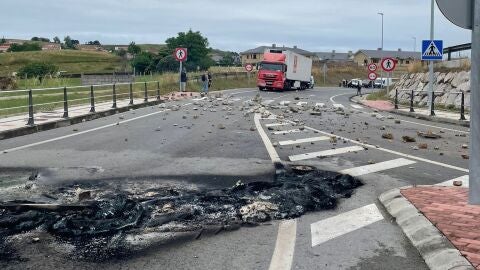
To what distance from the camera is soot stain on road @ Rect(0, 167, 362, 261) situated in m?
5.12

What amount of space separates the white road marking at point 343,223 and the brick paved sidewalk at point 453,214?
1.68 ft

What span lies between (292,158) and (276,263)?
19.1 feet

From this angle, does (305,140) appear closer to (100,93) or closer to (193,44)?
(100,93)

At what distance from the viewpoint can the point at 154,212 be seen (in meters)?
6.02

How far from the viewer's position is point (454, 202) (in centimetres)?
629

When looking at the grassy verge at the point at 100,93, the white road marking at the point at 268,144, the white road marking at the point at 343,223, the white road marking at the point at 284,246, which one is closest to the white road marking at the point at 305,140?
the white road marking at the point at 268,144

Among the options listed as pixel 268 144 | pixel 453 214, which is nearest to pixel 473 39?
pixel 453 214

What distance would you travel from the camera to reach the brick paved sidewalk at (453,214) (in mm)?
4609

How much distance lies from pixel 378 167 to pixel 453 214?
365 centimetres

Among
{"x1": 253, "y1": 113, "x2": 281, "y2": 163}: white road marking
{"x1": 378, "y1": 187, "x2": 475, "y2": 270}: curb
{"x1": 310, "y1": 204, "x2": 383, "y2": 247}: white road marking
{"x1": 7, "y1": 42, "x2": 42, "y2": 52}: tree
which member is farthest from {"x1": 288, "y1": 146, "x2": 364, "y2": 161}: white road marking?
{"x1": 7, "y1": 42, "x2": 42, "y2": 52}: tree

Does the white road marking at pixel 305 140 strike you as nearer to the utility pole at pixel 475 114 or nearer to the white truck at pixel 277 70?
the utility pole at pixel 475 114

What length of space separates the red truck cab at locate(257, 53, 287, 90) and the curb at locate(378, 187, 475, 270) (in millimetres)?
→ 44466

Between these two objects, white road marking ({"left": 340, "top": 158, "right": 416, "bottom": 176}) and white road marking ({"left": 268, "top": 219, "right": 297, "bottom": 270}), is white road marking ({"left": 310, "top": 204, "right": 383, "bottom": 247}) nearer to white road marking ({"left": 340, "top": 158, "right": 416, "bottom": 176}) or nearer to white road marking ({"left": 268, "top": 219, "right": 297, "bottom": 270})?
white road marking ({"left": 268, "top": 219, "right": 297, "bottom": 270})

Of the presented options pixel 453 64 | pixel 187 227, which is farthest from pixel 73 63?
pixel 187 227
